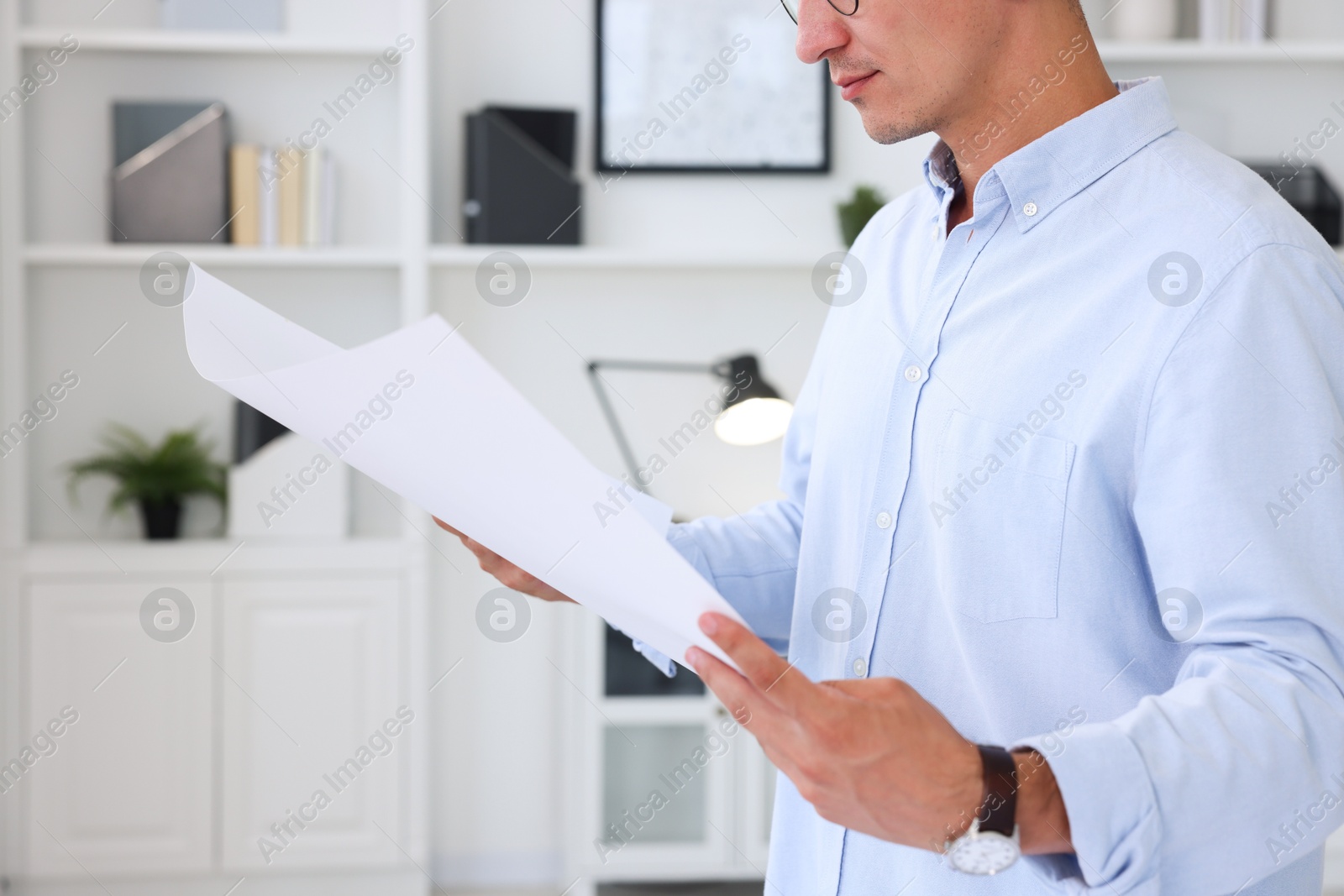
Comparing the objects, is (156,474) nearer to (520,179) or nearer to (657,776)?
(520,179)

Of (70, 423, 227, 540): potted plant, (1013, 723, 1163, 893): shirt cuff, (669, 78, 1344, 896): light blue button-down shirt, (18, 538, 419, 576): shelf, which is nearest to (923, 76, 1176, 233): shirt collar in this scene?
(669, 78, 1344, 896): light blue button-down shirt

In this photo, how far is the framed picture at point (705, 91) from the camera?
2680mm

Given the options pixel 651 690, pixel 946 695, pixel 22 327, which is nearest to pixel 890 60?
pixel 946 695

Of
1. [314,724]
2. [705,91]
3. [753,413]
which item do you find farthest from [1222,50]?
[314,724]

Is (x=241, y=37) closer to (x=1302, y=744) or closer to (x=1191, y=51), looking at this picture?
(x=1191, y=51)

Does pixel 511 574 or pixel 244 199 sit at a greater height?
pixel 244 199

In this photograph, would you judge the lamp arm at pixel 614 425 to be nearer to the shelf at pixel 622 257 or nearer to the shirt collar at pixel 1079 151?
the shelf at pixel 622 257

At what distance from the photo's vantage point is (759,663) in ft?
1.95

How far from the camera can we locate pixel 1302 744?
61 centimetres

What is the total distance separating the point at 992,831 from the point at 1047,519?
0.87 ft

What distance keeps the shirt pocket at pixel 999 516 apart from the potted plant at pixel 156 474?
209 centimetres

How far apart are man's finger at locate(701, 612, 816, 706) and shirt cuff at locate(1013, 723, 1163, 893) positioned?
147 mm

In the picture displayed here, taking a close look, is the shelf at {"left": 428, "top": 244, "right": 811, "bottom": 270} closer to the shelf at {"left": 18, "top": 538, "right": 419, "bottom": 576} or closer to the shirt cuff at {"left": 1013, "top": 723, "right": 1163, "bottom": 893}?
the shelf at {"left": 18, "top": 538, "right": 419, "bottom": 576}

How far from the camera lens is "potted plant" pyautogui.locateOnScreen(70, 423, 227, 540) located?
8.12ft
